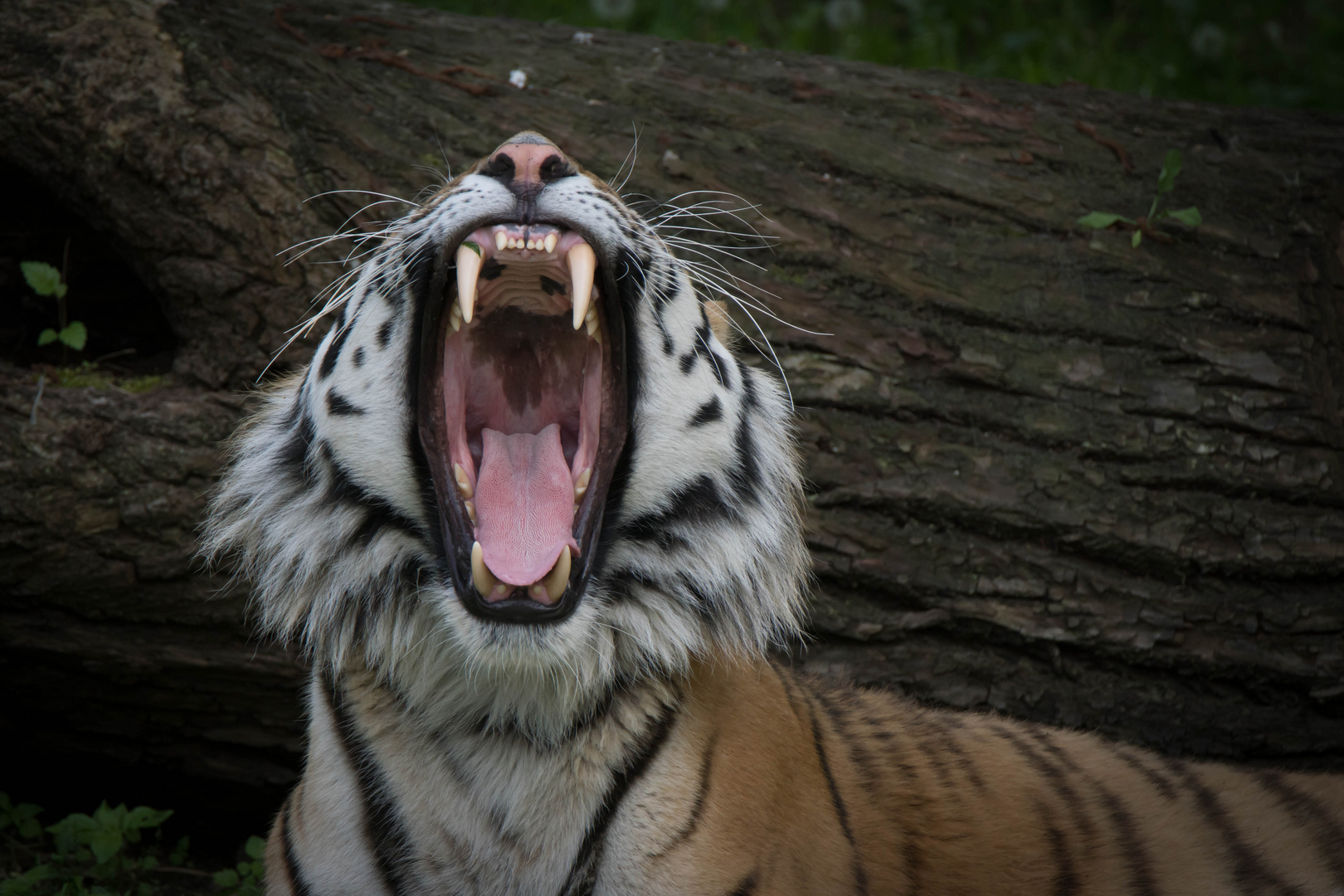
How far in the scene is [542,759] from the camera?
164cm

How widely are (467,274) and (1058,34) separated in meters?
4.60

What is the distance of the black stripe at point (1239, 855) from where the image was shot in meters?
2.04

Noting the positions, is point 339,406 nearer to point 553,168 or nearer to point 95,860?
point 553,168

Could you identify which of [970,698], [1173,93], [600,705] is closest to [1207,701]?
[970,698]

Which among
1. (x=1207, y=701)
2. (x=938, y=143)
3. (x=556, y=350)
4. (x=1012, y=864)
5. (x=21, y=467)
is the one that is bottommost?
(x=1012, y=864)

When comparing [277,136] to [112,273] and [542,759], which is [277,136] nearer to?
[112,273]

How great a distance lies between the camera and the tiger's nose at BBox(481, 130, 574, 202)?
1645 millimetres

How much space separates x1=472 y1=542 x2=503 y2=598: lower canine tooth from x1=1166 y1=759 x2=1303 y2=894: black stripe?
1440 mm

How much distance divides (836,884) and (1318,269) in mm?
2034

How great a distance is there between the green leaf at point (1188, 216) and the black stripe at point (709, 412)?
1.54m

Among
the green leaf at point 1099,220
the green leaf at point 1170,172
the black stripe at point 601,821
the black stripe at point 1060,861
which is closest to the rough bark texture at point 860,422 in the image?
the green leaf at point 1099,220

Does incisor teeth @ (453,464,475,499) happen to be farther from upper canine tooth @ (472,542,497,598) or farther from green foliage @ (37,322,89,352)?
green foliage @ (37,322,89,352)

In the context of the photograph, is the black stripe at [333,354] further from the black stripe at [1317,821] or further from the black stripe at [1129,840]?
the black stripe at [1317,821]

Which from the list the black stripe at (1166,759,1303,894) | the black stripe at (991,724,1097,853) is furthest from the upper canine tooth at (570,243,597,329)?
the black stripe at (1166,759,1303,894)
